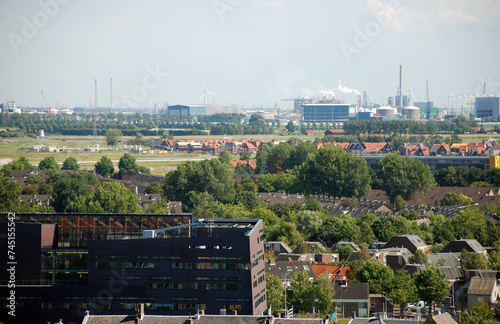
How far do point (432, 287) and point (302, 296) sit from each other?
326 inches

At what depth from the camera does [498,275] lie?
5969cm

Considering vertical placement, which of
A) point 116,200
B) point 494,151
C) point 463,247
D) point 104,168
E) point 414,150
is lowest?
point 104,168

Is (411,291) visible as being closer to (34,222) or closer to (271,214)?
(34,222)

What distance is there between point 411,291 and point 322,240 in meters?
25.4

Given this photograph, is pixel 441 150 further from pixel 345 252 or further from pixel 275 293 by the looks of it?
pixel 275 293

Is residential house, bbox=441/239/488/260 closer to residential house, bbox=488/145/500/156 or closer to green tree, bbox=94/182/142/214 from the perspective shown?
green tree, bbox=94/182/142/214

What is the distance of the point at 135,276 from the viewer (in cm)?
4525

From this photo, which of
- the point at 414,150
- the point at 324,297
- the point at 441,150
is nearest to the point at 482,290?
the point at 324,297

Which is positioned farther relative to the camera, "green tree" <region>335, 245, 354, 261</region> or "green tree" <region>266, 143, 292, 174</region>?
"green tree" <region>266, 143, 292, 174</region>

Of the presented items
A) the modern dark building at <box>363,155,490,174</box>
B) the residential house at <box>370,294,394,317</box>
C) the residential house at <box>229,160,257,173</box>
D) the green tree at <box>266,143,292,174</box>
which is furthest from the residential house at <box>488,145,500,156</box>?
the residential house at <box>370,294,394,317</box>

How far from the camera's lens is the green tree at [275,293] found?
51931 mm

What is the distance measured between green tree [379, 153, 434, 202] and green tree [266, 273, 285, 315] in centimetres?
6816

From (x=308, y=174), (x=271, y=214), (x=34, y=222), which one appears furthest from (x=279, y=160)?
(x=34, y=222)

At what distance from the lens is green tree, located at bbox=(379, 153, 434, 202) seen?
4717 inches
